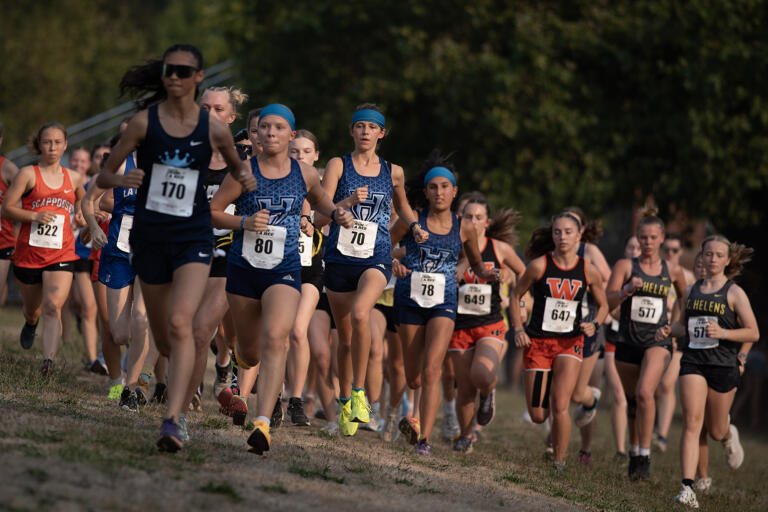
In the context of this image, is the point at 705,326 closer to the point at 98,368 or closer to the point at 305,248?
the point at 305,248

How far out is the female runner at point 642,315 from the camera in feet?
35.6

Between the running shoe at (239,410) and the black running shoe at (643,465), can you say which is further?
the black running shoe at (643,465)

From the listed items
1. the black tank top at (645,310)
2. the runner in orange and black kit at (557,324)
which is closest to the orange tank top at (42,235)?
the runner in orange and black kit at (557,324)

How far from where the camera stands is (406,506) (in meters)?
6.45

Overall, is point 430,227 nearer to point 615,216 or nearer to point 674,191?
point 674,191

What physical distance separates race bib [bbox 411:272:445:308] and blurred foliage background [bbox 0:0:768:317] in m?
11.1

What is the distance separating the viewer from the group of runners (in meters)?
6.67

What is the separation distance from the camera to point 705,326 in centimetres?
999

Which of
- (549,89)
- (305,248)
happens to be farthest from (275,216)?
(549,89)

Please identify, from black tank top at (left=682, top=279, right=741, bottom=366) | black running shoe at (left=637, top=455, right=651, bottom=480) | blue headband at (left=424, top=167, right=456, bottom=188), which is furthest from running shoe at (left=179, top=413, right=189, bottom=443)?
black running shoe at (left=637, top=455, right=651, bottom=480)

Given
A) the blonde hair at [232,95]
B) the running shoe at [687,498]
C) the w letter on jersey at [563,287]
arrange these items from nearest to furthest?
the blonde hair at [232,95], the running shoe at [687,498], the w letter on jersey at [563,287]

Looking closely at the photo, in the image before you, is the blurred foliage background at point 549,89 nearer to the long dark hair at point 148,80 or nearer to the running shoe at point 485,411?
the running shoe at point 485,411

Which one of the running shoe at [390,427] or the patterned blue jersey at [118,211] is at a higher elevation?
the patterned blue jersey at [118,211]

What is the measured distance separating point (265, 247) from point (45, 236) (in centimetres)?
411
